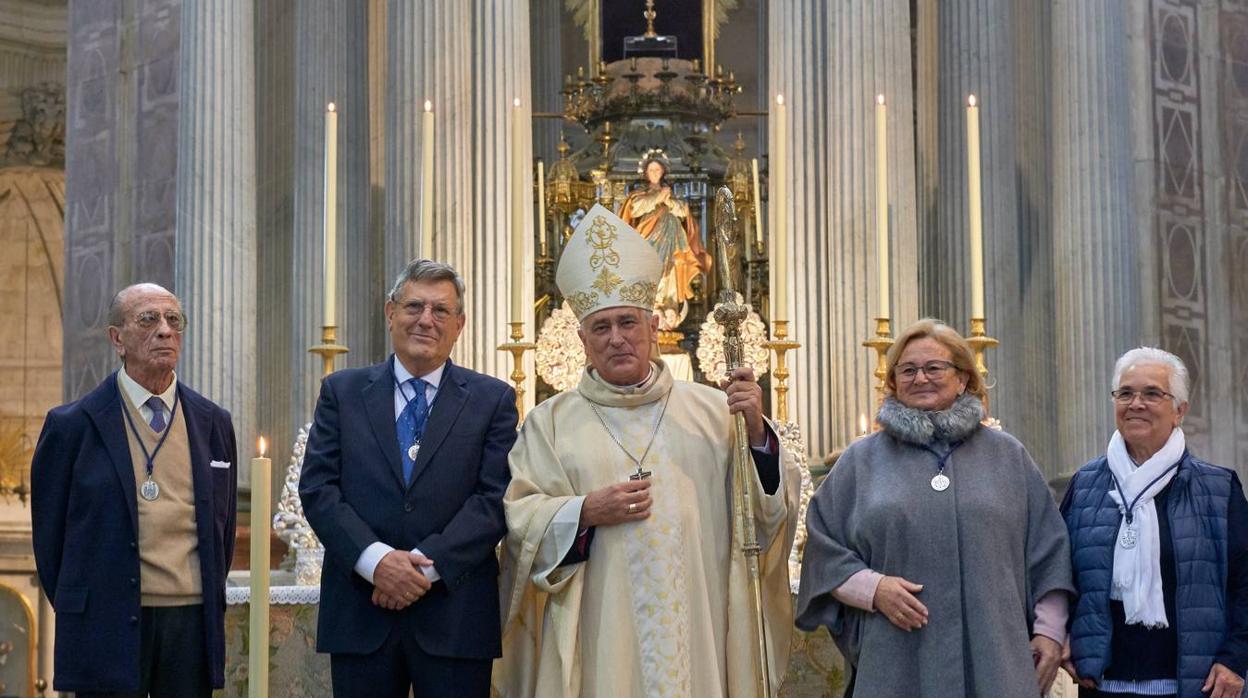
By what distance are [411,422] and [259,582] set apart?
80 cm

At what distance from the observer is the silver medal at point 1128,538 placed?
5.28 m

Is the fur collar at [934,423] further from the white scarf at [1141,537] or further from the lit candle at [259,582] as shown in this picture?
the lit candle at [259,582]

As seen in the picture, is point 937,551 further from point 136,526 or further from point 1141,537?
point 136,526

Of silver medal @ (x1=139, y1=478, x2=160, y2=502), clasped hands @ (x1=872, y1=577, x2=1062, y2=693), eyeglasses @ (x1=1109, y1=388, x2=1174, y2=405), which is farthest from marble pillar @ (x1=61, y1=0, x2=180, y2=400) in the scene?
eyeglasses @ (x1=1109, y1=388, x2=1174, y2=405)

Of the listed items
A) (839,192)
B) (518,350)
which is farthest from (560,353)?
(518,350)

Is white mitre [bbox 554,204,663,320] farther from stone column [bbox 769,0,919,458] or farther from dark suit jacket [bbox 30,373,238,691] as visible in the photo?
stone column [bbox 769,0,919,458]

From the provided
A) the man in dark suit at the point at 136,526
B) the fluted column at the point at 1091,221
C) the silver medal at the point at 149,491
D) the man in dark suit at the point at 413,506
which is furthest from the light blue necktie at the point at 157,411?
the fluted column at the point at 1091,221

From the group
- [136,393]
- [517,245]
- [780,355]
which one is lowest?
[136,393]

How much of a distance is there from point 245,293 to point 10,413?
20.9ft

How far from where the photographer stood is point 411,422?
5.46m

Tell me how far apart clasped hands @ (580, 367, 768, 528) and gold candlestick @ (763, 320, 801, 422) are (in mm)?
1817

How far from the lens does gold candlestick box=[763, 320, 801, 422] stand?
23.5 feet

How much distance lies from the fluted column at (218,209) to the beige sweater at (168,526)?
5032 mm

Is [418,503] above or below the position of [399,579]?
above
